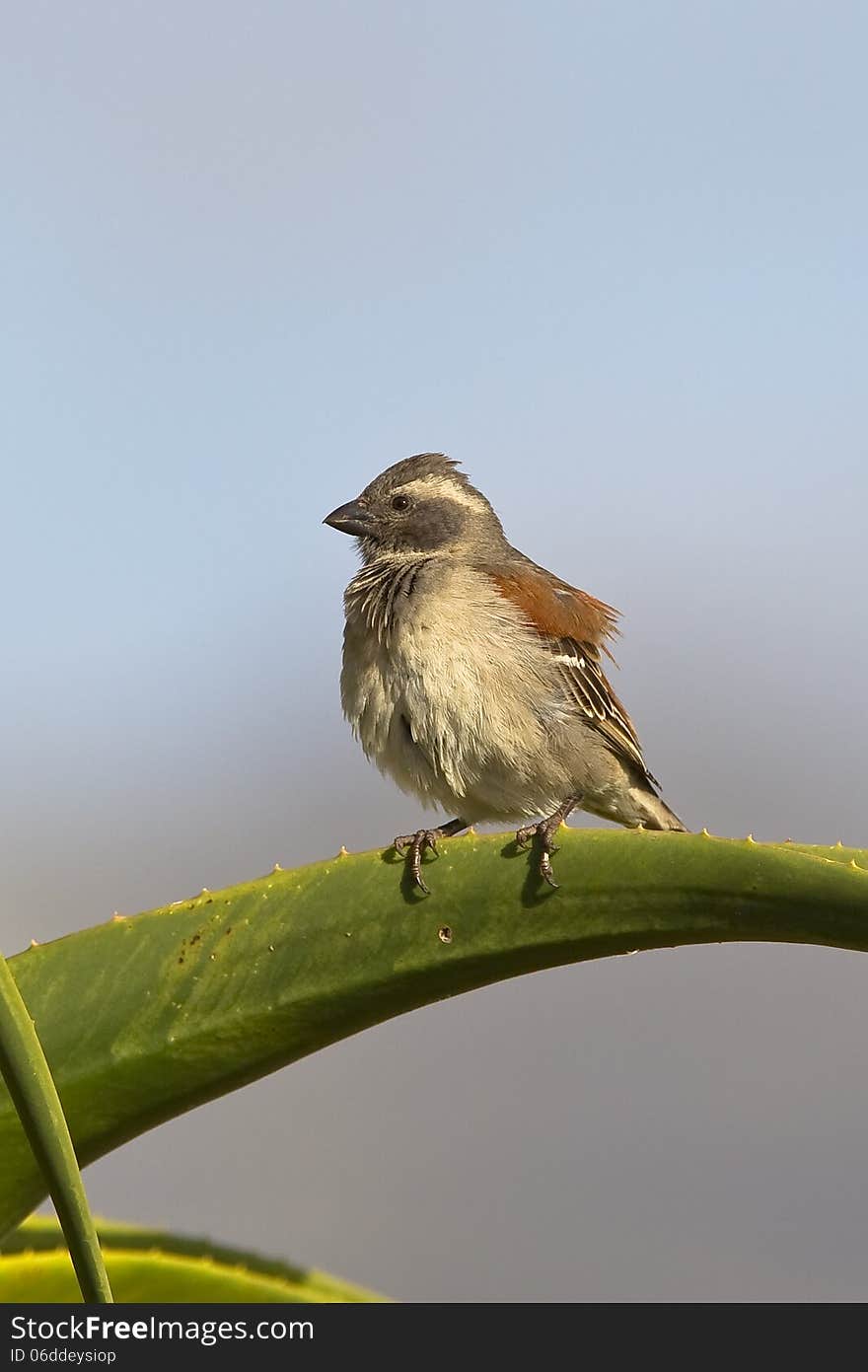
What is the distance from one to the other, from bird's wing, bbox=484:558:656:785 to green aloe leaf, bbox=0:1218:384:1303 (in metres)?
3.03

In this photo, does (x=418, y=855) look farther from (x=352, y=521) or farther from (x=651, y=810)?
(x=352, y=521)

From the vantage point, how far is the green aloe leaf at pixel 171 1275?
2.22m

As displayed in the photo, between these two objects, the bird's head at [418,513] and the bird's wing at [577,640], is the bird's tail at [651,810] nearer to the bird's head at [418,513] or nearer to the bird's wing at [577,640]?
the bird's wing at [577,640]

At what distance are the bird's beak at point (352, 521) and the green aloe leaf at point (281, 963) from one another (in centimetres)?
379

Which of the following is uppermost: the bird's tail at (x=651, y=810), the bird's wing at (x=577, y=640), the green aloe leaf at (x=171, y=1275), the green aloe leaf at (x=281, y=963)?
the bird's wing at (x=577, y=640)

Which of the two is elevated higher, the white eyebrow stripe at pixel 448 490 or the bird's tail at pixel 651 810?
the white eyebrow stripe at pixel 448 490

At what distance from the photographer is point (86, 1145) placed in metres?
2.16

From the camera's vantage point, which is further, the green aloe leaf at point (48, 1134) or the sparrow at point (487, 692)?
the sparrow at point (487, 692)

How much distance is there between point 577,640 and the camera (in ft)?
17.6

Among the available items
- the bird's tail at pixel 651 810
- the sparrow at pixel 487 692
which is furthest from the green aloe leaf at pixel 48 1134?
the bird's tail at pixel 651 810

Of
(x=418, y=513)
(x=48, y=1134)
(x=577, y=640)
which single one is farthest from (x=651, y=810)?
(x=48, y=1134)

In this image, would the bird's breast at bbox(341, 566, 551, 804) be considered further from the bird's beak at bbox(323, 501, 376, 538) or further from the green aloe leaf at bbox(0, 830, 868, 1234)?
the green aloe leaf at bbox(0, 830, 868, 1234)

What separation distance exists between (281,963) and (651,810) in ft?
11.3

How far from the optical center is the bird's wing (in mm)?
5191
